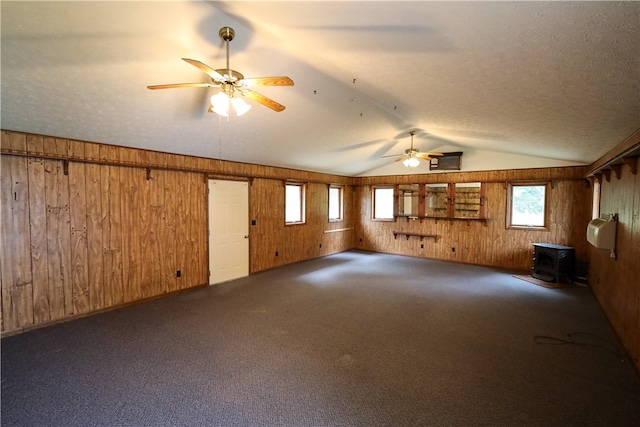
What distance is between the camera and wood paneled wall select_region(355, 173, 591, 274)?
5957 mm

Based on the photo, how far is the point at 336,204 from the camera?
8766 millimetres

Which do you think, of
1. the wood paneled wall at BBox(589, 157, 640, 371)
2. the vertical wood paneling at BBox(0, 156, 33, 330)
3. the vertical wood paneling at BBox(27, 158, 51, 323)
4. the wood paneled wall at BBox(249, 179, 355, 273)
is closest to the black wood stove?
the wood paneled wall at BBox(589, 157, 640, 371)

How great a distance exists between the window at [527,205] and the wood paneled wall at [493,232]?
0.45 ft

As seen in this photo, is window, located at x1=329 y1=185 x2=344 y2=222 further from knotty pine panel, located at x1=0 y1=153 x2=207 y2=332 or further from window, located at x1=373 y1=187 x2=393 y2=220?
knotty pine panel, located at x1=0 y1=153 x2=207 y2=332

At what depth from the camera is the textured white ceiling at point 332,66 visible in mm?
1728

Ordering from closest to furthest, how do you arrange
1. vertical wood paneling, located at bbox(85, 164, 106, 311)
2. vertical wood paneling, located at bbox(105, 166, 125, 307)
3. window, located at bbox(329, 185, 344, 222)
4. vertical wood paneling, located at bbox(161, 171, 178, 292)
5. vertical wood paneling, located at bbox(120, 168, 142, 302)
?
vertical wood paneling, located at bbox(85, 164, 106, 311) → vertical wood paneling, located at bbox(105, 166, 125, 307) → vertical wood paneling, located at bbox(120, 168, 142, 302) → vertical wood paneling, located at bbox(161, 171, 178, 292) → window, located at bbox(329, 185, 344, 222)

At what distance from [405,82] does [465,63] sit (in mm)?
720

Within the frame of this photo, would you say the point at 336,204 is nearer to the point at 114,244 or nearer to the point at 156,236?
the point at 156,236

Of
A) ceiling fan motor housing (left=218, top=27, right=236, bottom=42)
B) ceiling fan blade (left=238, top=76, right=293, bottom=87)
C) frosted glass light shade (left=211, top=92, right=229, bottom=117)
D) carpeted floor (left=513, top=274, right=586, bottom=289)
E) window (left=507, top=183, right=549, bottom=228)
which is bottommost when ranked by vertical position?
carpeted floor (left=513, top=274, right=586, bottom=289)

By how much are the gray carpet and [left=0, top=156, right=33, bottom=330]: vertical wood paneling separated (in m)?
0.32

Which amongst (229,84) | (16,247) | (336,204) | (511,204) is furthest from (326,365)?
(336,204)

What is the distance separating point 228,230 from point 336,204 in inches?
155

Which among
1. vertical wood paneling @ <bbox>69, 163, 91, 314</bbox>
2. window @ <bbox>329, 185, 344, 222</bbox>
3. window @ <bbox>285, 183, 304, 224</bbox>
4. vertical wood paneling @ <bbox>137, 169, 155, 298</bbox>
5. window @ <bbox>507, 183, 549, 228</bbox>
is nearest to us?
vertical wood paneling @ <bbox>69, 163, 91, 314</bbox>

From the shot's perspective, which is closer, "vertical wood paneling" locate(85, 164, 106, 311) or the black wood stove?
"vertical wood paneling" locate(85, 164, 106, 311)
